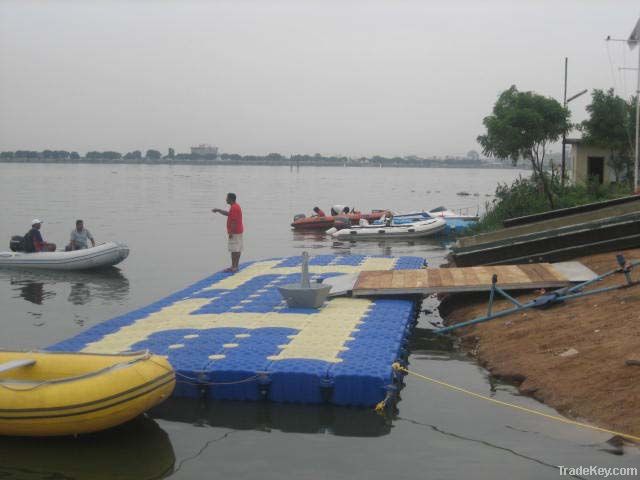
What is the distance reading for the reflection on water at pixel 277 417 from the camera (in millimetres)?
8523

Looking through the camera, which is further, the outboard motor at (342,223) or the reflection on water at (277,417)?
the outboard motor at (342,223)

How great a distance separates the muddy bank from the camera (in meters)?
8.27

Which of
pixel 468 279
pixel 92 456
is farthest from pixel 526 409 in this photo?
pixel 468 279

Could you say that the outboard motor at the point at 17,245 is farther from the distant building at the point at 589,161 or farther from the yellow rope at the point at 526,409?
the distant building at the point at 589,161

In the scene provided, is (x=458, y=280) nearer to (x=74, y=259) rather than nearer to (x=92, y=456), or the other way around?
(x=92, y=456)

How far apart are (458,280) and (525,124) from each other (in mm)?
16949

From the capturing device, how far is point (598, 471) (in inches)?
282

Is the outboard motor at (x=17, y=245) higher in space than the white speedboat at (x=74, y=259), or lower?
higher

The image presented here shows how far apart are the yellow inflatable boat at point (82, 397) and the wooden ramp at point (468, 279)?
597 centimetres

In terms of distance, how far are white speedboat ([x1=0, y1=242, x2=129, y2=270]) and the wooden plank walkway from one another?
36.1 feet

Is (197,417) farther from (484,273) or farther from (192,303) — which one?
(484,273)

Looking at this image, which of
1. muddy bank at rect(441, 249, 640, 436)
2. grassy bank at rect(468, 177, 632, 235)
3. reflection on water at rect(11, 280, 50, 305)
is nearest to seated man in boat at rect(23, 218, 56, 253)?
reflection on water at rect(11, 280, 50, 305)

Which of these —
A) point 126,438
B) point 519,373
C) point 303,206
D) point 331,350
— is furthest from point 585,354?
point 303,206

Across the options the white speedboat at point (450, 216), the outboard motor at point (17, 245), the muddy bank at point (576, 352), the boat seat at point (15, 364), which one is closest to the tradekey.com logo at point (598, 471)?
the muddy bank at point (576, 352)
